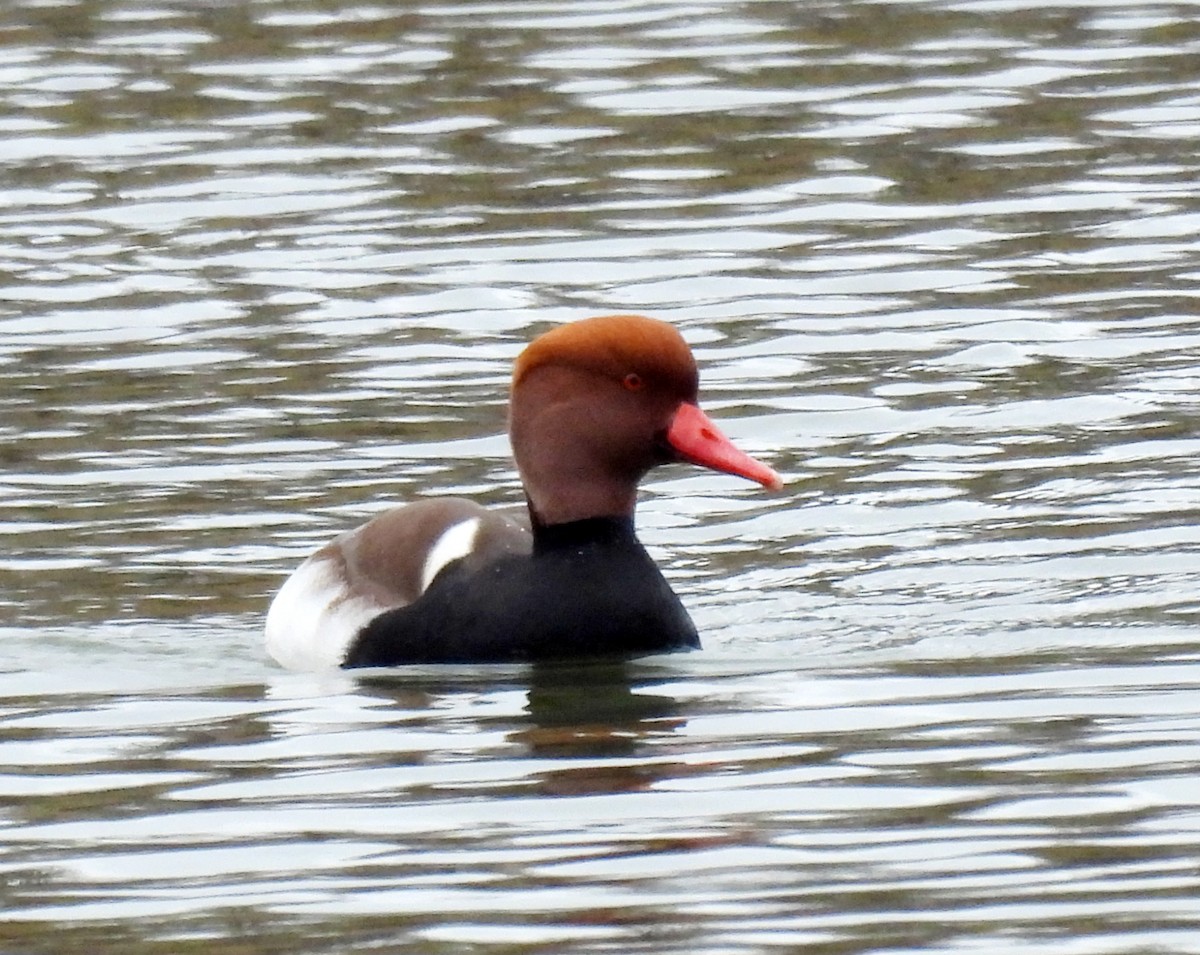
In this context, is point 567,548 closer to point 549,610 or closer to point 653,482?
point 549,610

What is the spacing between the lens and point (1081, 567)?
9766 mm

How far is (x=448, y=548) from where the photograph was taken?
359 inches

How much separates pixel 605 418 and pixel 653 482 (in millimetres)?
→ 2450

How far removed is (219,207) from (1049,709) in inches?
329

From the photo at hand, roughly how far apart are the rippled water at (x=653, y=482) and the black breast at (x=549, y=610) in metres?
0.13

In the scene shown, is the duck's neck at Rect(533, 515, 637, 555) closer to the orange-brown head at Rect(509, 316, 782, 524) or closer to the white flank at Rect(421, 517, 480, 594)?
the orange-brown head at Rect(509, 316, 782, 524)

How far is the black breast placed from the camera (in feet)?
28.7

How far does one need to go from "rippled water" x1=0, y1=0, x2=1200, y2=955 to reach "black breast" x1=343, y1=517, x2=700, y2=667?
0.44 feet

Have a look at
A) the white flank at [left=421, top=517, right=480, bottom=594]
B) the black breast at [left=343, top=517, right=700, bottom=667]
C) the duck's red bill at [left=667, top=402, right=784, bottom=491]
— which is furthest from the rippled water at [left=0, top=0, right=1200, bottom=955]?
the duck's red bill at [left=667, top=402, right=784, bottom=491]

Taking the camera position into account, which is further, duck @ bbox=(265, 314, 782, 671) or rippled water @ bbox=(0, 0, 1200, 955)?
duck @ bbox=(265, 314, 782, 671)

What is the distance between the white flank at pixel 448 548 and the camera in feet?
29.8

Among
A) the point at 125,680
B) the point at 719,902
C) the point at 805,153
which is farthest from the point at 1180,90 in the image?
the point at 719,902

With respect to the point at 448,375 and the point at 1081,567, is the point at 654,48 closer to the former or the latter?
the point at 448,375

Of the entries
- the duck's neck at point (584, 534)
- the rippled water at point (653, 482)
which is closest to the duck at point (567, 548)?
the duck's neck at point (584, 534)
